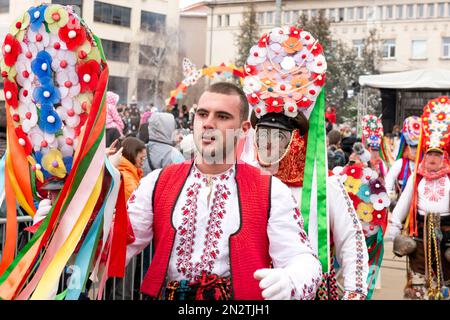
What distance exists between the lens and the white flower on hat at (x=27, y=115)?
2.88m

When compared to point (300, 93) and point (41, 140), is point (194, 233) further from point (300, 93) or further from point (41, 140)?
point (300, 93)

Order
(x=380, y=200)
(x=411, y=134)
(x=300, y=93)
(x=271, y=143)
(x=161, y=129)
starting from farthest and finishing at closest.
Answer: (x=411, y=134), (x=161, y=129), (x=380, y=200), (x=300, y=93), (x=271, y=143)

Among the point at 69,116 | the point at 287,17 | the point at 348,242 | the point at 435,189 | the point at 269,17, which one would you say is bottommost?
the point at 348,242

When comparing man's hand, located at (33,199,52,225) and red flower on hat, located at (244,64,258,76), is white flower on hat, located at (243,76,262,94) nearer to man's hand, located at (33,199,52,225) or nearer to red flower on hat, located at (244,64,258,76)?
red flower on hat, located at (244,64,258,76)

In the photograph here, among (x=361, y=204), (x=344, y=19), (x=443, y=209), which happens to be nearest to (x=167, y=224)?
(x=361, y=204)

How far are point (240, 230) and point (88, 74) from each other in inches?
32.1

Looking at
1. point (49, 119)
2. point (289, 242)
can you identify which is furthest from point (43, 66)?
point (289, 242)

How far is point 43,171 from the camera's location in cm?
287

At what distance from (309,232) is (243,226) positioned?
128 centimetres

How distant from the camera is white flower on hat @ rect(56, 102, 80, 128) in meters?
2.88

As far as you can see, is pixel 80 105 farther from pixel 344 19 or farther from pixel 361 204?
pixel 344 19

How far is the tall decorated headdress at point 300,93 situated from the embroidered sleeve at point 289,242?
1172 mm

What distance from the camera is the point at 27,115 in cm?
289

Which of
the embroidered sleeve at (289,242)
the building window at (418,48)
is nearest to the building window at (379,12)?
the building window at (418,48)
